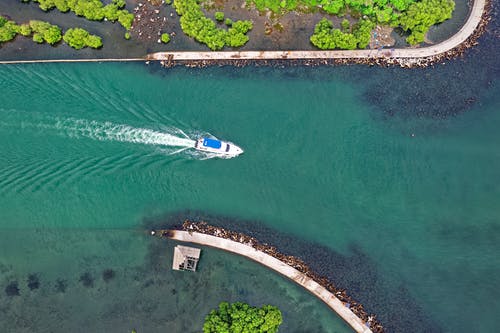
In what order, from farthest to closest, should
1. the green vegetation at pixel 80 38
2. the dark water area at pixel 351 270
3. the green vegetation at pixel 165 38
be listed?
the green vegetation at pixel 165 38
the green vegetation at pixel 80 38
the dark water area at pixel 351 270

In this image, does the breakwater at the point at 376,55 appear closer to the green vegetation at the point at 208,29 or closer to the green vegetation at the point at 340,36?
the green vegetation at the point at 340,36

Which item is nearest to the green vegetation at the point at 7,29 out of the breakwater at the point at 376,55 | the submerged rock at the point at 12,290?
the breakwater at the point at 376,55

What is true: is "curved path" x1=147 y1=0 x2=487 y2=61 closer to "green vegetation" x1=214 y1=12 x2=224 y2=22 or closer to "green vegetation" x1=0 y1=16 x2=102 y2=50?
"green vegetation" x1=214 y1=12 x2=224 y2=22

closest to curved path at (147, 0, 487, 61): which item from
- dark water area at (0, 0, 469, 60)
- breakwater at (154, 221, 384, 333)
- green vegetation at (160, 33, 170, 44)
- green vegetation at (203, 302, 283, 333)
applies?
dark water area at (0, 0, 469, 60)

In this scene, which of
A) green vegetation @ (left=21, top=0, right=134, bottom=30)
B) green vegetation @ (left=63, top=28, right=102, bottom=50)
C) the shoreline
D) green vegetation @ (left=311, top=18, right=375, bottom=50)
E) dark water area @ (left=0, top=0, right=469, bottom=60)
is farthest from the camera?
dark water area @ (left=0, top=0, right=469, bottom=60)

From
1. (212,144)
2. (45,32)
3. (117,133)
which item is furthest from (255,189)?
(45,32)

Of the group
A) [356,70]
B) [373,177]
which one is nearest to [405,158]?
[373,177]

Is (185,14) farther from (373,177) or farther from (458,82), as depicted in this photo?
(458,82)
